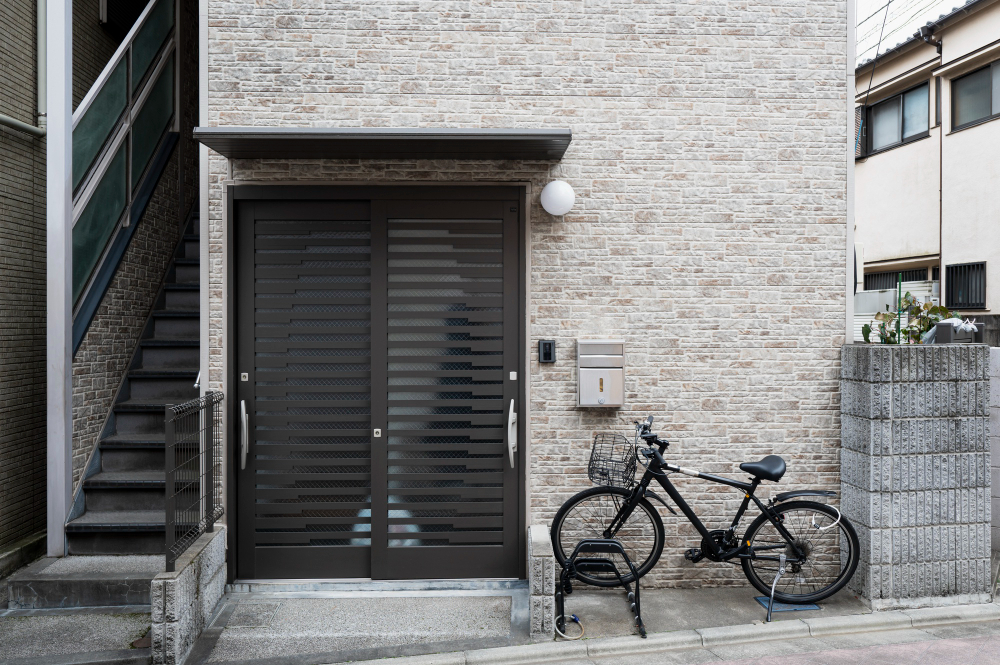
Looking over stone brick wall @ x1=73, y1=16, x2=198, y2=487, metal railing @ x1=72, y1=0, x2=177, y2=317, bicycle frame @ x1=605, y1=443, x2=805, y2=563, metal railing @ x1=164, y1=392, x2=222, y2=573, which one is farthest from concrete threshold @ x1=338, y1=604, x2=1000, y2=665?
metal railing @ x1=72, y1=0, x2=177, y2=317

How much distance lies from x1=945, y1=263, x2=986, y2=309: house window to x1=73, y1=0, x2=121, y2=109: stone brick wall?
13.1 m

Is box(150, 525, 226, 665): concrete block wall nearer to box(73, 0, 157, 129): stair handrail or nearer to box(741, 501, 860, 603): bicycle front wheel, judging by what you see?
box(73, 0, 157, 129): stair handrail

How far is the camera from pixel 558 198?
4.79 meters

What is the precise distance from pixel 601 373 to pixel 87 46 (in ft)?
19.7

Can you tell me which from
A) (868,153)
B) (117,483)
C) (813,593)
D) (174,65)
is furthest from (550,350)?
(868,153)

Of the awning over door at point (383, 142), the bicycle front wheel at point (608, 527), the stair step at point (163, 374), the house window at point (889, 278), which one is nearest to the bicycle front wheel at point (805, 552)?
the bicycle front wheel at point (608, 527)

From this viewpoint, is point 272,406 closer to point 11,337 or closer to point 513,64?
point 11,337

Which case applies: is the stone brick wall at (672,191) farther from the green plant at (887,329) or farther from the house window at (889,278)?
the house window at (889,278)

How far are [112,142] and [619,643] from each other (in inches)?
240

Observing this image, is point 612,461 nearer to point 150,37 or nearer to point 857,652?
point 857,652

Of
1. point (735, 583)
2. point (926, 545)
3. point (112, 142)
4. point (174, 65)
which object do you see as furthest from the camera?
point (174, 65)

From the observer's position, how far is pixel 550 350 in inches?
196

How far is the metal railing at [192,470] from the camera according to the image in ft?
13.1

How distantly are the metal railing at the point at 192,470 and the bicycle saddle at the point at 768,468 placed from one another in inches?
155
